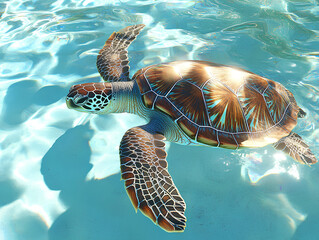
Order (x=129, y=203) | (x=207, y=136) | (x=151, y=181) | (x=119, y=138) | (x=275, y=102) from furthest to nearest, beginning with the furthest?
1. (x=119, y=138)
2. (x=275, y=102)
3. (x=207, y=136)
4. (x=129, y=203)
5. (x=151, y=181)

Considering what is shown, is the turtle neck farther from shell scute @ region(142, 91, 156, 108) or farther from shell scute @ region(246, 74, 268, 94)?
shell scute @ region(246, 74, 268, 94)

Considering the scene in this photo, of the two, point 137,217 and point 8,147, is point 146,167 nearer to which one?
point 137,217

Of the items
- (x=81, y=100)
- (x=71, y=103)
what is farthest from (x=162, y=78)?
(x=71, y=103)

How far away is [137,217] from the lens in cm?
179

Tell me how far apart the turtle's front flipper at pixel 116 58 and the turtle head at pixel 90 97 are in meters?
0.37

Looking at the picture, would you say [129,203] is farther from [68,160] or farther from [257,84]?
[257,84]

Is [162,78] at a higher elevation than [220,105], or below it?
higher

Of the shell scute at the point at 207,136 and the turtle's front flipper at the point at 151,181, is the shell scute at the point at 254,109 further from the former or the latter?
the turtle's front flipper at the point at 151,181

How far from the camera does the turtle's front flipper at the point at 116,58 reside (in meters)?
2.67

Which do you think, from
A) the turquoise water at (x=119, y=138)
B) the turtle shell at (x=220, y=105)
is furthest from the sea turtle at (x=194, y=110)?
the turquoise water at (x=119, y=138)

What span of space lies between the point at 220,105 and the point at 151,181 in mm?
885

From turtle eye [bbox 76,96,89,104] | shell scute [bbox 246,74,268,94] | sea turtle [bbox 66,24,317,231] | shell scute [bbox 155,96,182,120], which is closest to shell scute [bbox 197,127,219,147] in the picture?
sea turtle [bbox 66,24,317,231]

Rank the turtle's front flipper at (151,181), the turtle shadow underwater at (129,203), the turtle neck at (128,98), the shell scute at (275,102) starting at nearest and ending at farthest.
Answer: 1. the turtle's front flipper at (151,181)
2. the turtle shadow underwater at (129,203)
3. the shell scute at (275,102)
4. the turtle neck at (128,98)

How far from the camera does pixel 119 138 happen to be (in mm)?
2332
